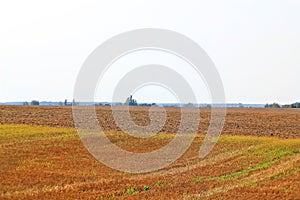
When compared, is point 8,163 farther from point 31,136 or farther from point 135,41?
point 31,136

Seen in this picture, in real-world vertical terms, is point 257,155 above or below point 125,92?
below

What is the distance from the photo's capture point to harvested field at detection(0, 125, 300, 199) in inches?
Result: 771

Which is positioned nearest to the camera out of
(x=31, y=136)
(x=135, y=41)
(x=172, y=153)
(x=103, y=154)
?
(x=135, y=41)

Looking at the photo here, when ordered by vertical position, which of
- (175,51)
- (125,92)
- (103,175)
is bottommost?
(103,175)

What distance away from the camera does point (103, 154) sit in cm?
3612

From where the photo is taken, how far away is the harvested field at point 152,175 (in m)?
19.6

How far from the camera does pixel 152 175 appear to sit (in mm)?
26297

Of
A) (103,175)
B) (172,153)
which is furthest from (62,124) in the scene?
(103,175)

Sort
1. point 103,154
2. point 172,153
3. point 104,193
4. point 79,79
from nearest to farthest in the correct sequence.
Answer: point 104,193
point 79,79
point 103,154
point 172,153

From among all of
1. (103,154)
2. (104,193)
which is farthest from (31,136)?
(104,193)

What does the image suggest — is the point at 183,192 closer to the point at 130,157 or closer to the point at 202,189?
the point at 202,189

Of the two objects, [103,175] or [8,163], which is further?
[8,163]

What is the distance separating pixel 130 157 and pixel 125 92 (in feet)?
21.2

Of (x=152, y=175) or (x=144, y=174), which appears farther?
(x=144, y=174)
